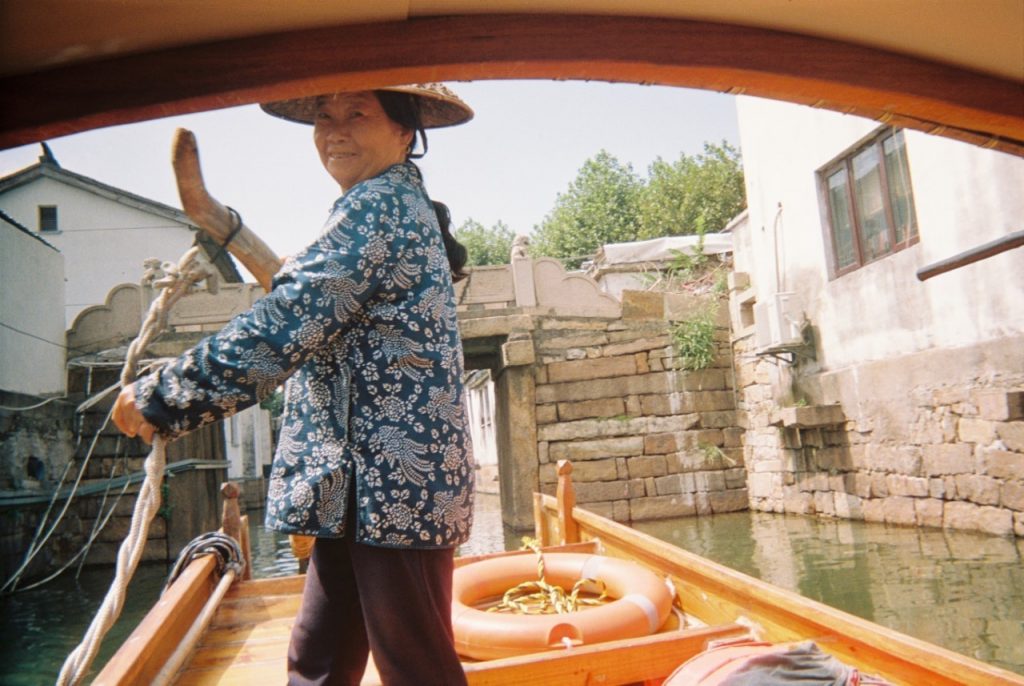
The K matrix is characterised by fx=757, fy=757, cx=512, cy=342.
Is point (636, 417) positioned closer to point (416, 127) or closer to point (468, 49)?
point (416, 127)

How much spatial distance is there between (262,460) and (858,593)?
1968cm

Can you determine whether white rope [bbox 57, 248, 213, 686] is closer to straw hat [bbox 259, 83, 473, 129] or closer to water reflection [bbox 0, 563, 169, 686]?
straw hat [bbox 259, 83, 473, 129]

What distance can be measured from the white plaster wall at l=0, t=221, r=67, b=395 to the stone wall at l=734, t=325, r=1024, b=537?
27.2 feet

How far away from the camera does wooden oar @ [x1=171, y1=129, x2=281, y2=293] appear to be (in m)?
1.49

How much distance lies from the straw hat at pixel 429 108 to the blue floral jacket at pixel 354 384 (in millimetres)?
345

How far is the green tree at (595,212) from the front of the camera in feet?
101

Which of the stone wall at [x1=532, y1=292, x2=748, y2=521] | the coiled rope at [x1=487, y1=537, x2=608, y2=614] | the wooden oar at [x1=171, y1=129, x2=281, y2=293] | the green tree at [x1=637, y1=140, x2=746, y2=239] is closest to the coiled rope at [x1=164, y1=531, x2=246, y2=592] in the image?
the coiled rope at [x1=487, y1=537, x2=608, y2=614]

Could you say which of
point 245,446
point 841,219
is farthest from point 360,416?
point 245,446

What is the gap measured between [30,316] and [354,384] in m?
9.00

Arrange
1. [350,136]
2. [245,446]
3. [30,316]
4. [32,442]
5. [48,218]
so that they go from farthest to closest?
[245,446]
[48,218]
[30,316]
[32,442]
[350,136]

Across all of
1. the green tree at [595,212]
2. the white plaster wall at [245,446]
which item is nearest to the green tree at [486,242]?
the green tree at [595,212]

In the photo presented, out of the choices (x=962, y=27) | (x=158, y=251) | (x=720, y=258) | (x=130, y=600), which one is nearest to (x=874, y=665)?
(x=962, y=27)

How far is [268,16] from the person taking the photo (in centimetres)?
114

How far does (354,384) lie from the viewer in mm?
1271
